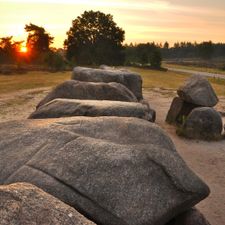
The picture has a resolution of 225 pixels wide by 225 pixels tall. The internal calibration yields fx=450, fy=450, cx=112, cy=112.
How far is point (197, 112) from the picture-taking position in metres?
20.9

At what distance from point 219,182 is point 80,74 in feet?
42.8

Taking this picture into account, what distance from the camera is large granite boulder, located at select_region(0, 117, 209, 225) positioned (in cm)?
745

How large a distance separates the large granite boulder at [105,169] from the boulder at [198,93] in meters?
13.9

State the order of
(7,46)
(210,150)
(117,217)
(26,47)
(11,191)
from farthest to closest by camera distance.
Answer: (26,47) < (7,46) < (210,150) < (117,217) < (11,191)

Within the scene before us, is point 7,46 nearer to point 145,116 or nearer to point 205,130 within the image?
point 205,130

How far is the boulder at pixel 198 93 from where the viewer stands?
75.2 ft

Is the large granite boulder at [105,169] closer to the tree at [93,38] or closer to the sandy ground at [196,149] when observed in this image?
the sandy ground at [196,149]

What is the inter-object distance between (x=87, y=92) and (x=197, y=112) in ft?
19.0

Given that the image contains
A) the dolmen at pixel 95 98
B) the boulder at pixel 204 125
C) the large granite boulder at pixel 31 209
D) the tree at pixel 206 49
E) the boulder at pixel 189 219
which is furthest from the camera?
the tree at pixel 206 49

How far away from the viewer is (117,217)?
732 cm

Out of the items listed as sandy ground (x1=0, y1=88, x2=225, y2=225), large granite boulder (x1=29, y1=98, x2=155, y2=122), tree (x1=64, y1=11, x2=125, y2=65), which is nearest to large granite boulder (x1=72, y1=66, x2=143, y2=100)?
sandy ground (x1=0, y1=88, x2=225, y2=225)

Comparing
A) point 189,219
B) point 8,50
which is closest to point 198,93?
point 189,219

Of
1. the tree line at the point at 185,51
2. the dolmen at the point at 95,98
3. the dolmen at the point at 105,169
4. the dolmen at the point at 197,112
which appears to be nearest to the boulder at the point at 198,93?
the dolmen at the point at 197,112

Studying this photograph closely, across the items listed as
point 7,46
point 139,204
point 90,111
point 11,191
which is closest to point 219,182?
point 90,111
